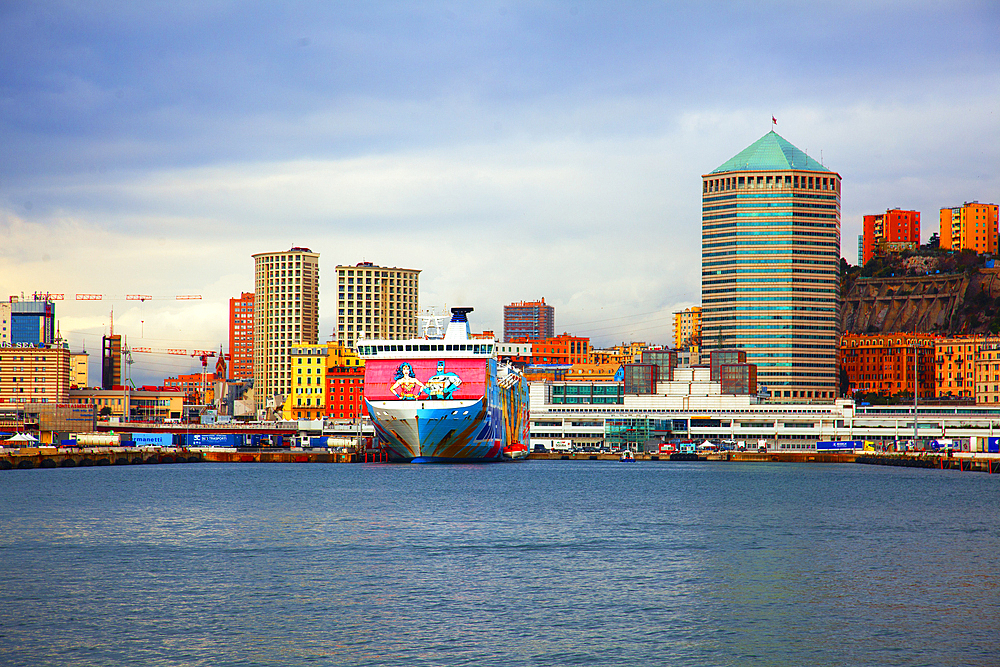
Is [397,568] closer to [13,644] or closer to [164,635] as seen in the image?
[164,635]

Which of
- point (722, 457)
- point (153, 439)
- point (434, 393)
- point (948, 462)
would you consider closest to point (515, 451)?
point (722, 457)

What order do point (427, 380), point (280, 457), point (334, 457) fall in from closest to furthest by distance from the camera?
point (427, 380) < point (334, 457) < point (280, 457)

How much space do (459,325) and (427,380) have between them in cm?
853

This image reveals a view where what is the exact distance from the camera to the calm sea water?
99.5 feet

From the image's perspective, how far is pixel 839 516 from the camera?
62.6 m

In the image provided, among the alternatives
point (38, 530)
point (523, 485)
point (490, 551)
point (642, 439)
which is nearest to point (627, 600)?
point (490, 551)

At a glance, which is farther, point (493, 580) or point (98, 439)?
point (98, 439)

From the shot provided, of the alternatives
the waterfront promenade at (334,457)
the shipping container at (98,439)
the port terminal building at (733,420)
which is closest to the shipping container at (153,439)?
the shipping container at (98,439)

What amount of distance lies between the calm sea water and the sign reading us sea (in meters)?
27.9

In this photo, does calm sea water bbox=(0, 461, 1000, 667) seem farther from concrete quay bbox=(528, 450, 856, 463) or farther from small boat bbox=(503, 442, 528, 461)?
concrete quay bbox=(528, 450, 856, 463)

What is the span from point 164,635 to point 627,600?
13890 millimetres

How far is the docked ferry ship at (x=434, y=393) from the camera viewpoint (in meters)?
101

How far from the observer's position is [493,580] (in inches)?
1574

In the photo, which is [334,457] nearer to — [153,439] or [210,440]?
[210,440]
